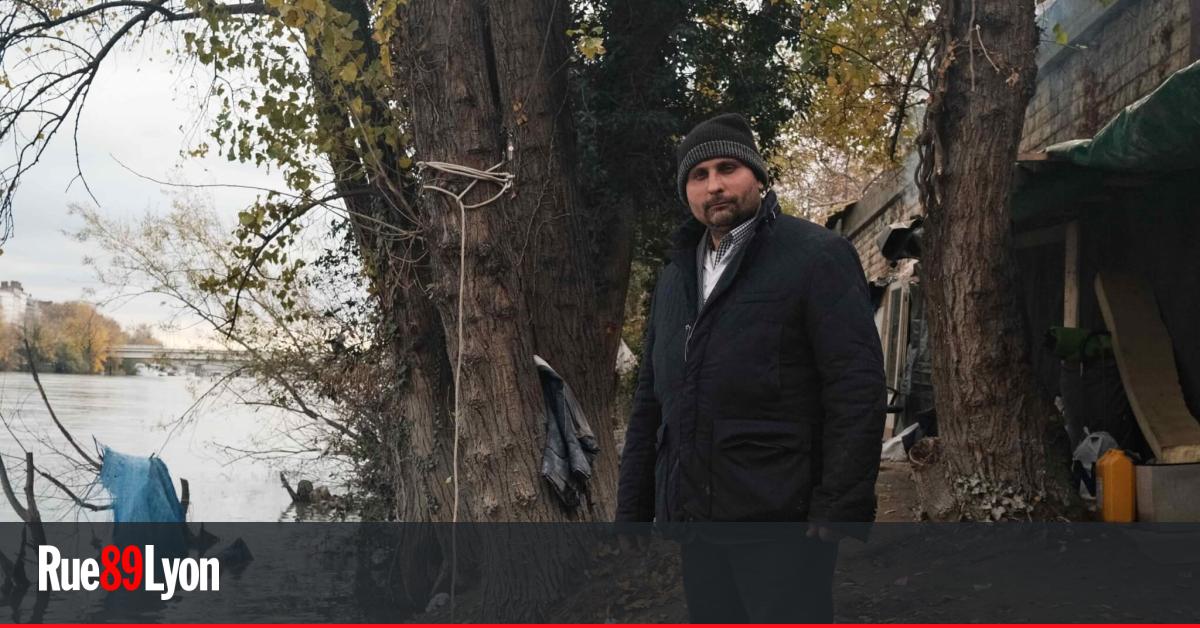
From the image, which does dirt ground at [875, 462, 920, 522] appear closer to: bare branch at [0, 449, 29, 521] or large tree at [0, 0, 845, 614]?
large tree at [0, 0, 845, 614]

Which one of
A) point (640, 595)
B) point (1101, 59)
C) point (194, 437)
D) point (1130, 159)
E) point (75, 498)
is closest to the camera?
point (1130, 159)

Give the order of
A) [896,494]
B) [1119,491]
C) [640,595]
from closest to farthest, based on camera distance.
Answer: [1119,491] → [640,595] → [896,494]

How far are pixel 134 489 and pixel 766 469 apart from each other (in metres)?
9.22

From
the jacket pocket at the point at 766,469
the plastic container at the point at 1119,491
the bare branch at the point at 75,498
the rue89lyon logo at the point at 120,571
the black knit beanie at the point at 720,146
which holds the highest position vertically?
the black knit beanie at the point at 720,146

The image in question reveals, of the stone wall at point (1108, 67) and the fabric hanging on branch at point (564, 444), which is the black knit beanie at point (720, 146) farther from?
the stone wall at point (1108, 67)

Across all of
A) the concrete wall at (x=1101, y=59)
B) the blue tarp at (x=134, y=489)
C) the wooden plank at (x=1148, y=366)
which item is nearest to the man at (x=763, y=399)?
the wooden plank at (x=1148, y=366)

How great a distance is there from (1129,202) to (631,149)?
4.34 metres

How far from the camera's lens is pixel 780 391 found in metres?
2.79

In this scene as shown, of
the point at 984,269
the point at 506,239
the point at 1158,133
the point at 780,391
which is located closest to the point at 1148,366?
the point at 984,269

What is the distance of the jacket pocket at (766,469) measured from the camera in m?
2.76

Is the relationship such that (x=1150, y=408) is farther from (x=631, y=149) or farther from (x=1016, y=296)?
(x=631, y=149)

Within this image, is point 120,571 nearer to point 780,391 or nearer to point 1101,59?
point 780,391

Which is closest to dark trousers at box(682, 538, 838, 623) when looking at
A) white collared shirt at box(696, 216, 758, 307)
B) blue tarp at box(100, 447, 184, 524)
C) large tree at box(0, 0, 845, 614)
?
white collared shirt at box(696, 216, 758, 307)

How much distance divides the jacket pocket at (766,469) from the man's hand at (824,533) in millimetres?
73
